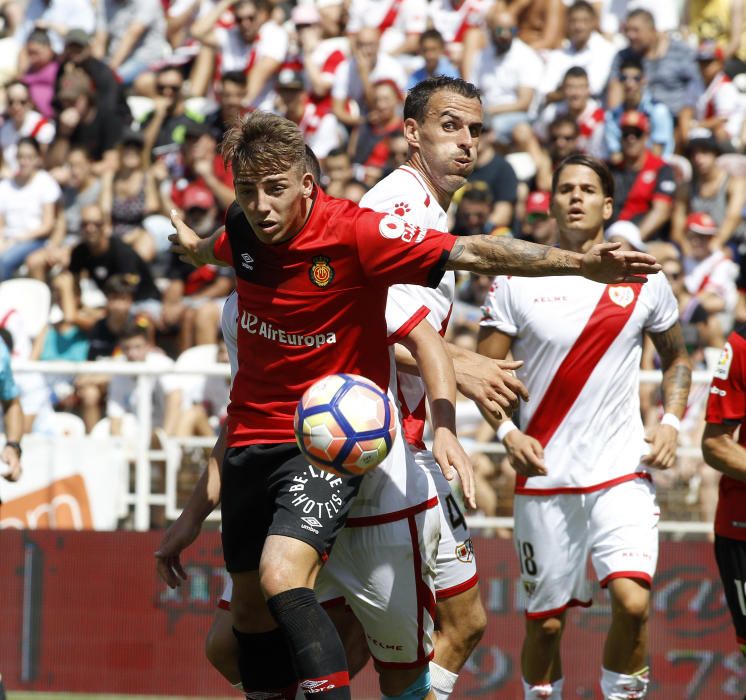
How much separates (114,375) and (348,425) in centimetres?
510

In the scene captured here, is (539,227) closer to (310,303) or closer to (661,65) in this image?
(661,65)

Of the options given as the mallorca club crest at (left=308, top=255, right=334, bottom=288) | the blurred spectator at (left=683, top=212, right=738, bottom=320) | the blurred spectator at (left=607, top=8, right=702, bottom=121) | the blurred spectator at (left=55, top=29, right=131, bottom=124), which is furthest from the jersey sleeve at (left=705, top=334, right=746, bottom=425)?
the blurred spectator at (left=55, top=29, right=131, bottom=124)

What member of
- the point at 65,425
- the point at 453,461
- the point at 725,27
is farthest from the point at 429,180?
the point at 725,27

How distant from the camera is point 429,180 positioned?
6664 millimetres

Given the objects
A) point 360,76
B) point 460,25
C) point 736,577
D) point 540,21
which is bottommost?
point 736,577

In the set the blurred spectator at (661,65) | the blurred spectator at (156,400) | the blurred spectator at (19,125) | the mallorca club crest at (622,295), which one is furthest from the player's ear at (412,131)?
the blurred spectator at (19,125)

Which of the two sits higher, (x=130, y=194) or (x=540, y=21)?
(x=540, y=21)

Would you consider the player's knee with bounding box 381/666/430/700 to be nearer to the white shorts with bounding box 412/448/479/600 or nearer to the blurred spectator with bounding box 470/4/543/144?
the white shorts with bounding box 412/448/479/600

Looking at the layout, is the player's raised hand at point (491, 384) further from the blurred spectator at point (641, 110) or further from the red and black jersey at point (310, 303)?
the blurred spectator at point (641, 110)

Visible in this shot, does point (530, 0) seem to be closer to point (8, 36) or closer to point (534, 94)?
Result: point (534, 94)

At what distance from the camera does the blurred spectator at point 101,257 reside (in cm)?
1343

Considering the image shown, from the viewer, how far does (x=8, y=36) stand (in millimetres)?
17125

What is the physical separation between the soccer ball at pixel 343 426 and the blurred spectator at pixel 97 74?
34.9 feet

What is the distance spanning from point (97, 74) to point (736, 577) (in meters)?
10.9
